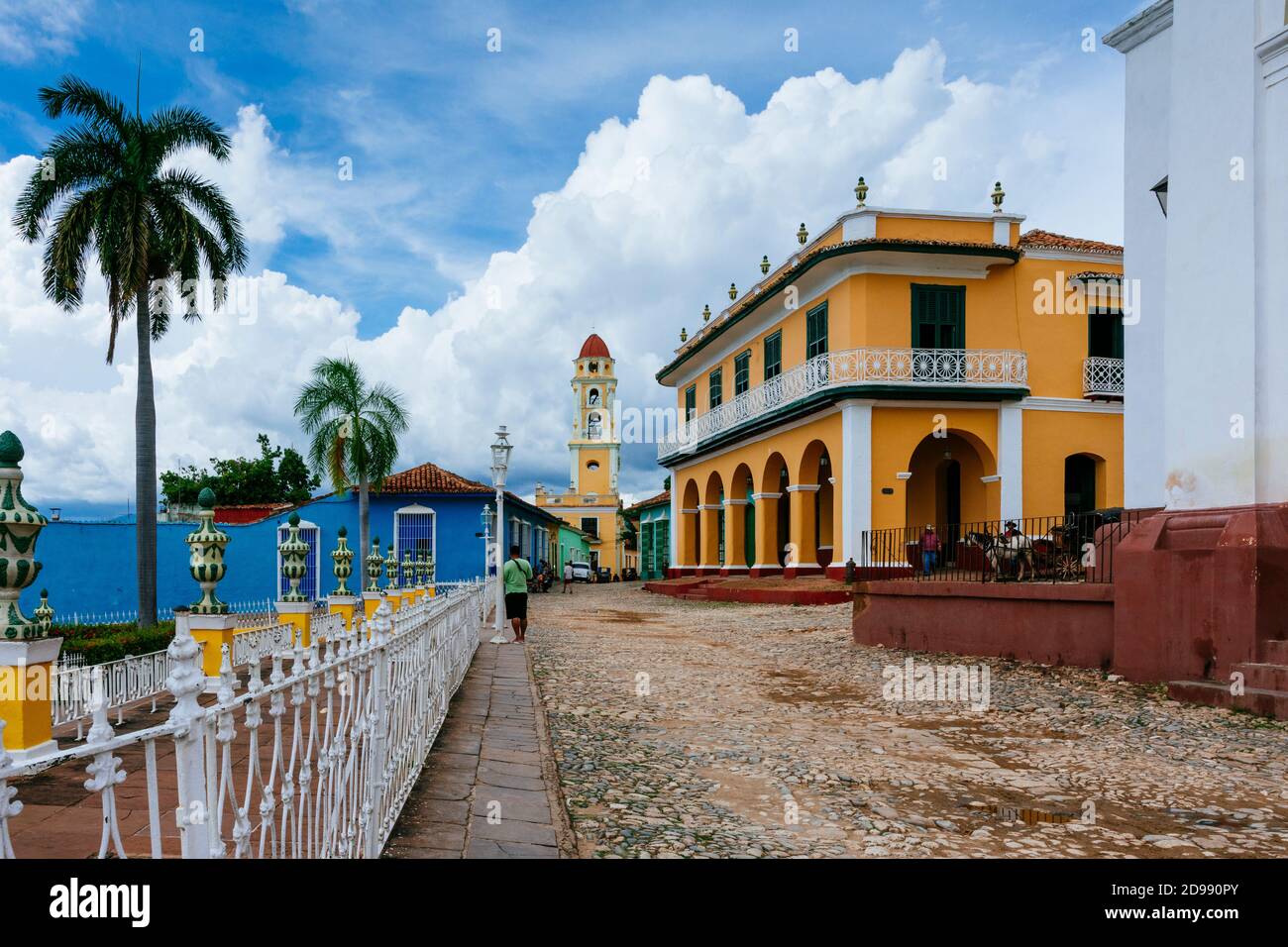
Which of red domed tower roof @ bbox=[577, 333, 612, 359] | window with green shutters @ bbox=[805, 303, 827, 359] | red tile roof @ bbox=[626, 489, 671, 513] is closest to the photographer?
window with green shutters @ bbox=[805, 303, 827, 359]

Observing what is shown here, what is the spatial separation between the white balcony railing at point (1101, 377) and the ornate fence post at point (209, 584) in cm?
1850

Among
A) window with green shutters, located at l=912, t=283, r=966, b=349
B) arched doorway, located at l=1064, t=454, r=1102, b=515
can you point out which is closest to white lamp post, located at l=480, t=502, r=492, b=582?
window with green shutters, located at l=912, t=283, r=966, b=349

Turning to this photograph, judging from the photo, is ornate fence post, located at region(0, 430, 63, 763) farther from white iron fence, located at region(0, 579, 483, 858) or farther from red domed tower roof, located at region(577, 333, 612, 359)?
red domed tower roof, located at region(577, 333, 612, 359)

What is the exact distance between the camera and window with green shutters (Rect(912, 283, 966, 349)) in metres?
19.2

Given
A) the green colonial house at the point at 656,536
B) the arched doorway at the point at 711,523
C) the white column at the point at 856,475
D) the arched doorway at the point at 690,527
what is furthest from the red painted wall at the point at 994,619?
the green colonial house at the point at 656,536

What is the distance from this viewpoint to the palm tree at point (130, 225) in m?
15.6

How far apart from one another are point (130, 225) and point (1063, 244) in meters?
19.2

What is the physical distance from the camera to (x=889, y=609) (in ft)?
39.1

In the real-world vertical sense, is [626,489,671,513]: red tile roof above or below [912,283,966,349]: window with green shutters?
below

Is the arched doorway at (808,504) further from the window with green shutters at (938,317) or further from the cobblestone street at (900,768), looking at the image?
the cobblestone street at (900,768)

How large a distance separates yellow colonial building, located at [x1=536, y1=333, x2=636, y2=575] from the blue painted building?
2867 cm

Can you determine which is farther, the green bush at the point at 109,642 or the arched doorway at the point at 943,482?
the arched doorway at the point at 943,482

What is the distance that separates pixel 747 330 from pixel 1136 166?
14.7 meters

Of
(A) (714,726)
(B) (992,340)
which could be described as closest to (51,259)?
(A) (714,726)
